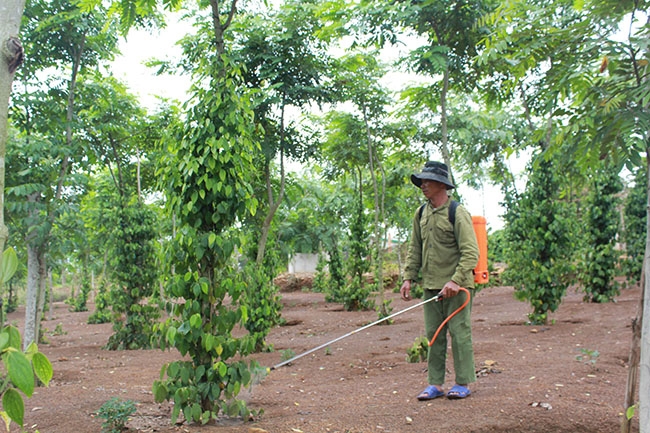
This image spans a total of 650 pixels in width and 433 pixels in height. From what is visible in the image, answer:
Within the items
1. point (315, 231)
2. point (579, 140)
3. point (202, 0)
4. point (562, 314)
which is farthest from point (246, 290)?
point (315, 231)

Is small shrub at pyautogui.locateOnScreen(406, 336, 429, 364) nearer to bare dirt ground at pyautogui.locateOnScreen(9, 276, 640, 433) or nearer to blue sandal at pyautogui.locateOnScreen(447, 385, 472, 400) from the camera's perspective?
bare dirt ground at pyautogui.locateOnScreen(9, 276, 640, 433)

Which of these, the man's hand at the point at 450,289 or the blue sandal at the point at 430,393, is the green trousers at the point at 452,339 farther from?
the man's hand at the point at 450,289

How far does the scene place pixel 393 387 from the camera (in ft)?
→ 17.5

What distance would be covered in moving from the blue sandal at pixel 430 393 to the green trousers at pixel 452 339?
0.27ft

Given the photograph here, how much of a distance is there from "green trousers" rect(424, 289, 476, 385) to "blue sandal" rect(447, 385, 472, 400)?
0.19ft

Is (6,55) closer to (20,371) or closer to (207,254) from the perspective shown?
(20,371)

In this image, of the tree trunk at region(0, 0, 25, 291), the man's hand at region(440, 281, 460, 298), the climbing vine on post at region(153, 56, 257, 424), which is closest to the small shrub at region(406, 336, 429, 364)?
the man's hand at region(440, 281, 460, 298)

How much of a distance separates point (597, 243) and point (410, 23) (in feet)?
27.1

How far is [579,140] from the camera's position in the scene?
319cm

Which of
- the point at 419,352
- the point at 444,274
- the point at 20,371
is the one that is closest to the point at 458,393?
the point at 444,274

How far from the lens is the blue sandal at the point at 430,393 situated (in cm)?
467

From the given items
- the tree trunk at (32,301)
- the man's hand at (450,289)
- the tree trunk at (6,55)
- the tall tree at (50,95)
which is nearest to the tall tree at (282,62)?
the tall tree at (50,95)

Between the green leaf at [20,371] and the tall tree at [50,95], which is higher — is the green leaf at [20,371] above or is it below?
below

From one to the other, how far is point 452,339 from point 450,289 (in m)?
0.52
